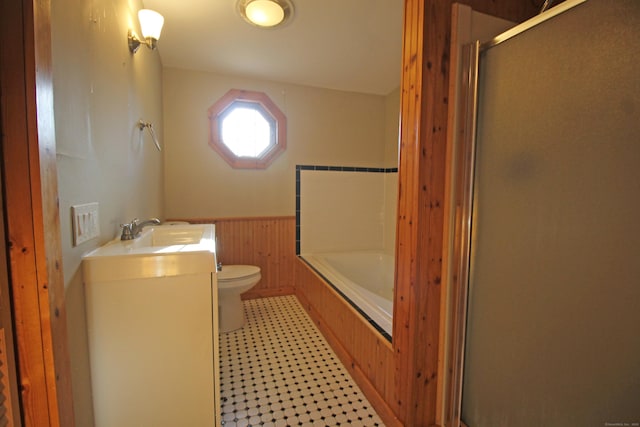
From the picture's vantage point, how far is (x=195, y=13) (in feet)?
6.07

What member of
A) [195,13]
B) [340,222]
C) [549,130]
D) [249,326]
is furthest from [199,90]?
[549,130]

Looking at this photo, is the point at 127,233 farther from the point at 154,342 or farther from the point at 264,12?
the point at 264,12

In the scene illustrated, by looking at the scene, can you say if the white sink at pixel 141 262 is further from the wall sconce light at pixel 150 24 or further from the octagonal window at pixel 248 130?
the octagonal window at pixel 248 130

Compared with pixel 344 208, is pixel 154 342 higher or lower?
lower

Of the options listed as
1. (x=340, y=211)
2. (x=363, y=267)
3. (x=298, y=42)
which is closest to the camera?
(x=298, y=42)

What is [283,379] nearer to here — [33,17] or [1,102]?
[1,102]

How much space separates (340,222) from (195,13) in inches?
85.1

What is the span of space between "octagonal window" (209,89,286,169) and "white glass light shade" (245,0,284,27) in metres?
Answer: 0.99

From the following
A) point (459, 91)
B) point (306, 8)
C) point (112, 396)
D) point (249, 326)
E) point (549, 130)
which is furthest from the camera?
point (249, 326)

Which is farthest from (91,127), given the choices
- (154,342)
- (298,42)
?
(298,42)

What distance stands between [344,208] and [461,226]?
77.8 inches

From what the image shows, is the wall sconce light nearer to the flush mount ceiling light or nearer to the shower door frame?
the flush mount ceiling light

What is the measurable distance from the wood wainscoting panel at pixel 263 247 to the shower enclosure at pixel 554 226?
206 centimetres

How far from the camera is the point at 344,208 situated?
3102 mm
